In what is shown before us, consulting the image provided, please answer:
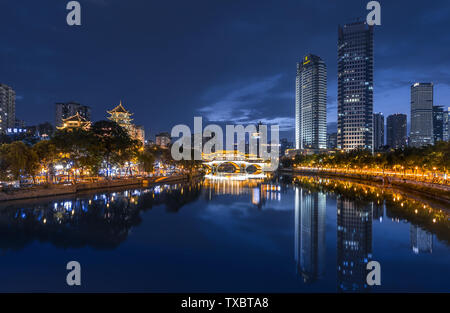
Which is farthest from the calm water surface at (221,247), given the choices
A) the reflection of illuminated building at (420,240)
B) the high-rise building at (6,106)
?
the high-rise building at (6,106)

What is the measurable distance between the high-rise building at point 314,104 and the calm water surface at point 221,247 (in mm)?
122224

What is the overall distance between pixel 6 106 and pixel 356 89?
421ft

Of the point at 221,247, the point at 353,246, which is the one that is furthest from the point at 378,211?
the point at 221,247

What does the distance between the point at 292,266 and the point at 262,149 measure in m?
140

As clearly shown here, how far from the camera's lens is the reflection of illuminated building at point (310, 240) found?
Answer: 420 inches

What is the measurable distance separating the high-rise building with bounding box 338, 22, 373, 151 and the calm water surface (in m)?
92.0

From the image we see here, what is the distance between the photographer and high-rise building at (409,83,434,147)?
163125 mm

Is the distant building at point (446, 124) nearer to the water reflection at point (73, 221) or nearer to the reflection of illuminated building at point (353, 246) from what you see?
the reflection of illuminated building at point (353, 246)

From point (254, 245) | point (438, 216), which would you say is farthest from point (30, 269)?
point (438, 216)

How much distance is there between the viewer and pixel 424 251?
41.9ft

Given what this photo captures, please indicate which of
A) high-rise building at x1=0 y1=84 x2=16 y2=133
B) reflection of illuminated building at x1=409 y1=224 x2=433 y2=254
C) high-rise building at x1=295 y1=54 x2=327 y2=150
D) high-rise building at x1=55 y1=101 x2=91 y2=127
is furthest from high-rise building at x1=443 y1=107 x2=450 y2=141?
high-rise building at x1=0 y1=84 x2=16 y2=133

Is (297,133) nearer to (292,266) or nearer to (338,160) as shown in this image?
(338,160)

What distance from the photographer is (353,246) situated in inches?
540

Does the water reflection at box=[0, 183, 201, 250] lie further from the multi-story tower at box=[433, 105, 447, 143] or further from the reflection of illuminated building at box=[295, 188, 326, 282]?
the multi-story tower at box=[433, 105, 447, 143]
